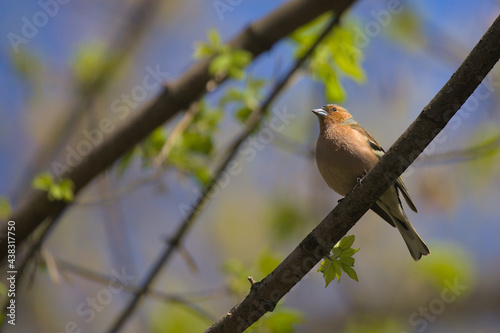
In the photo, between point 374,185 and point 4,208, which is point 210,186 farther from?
point 374,185

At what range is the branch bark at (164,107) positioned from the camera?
16.5 ft

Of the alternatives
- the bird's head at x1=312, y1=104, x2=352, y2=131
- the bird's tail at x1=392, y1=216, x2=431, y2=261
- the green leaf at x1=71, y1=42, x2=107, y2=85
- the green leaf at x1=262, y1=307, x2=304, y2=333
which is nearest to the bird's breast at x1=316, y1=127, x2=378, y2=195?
the bird's head at x1=312, y1=104, x2=352, y2=131

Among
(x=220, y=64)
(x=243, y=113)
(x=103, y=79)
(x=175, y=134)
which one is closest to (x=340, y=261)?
(x=220, y=64)

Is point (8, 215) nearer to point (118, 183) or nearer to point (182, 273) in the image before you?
point (118, 183)

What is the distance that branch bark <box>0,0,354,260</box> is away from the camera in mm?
5027

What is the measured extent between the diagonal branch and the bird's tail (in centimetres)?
171

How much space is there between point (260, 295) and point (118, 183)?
704 centimetres

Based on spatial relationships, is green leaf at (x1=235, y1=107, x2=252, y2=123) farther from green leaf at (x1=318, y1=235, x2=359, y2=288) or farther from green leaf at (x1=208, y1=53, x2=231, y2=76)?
green leaf at (x1=318, y1=235, x2=359, y2=288)

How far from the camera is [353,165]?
4227 millimetres

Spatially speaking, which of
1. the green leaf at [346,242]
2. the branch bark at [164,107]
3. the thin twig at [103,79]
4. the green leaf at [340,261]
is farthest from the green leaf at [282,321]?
the thin twig at [103,79]

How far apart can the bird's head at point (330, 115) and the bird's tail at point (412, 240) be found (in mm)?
1081

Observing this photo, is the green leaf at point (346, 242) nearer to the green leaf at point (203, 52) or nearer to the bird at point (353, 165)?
the bird at point (353, 165)

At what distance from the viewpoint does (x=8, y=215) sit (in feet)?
16.4

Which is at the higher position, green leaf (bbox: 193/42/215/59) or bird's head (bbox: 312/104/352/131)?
green leaf (bbox: 193/42/215/59)
